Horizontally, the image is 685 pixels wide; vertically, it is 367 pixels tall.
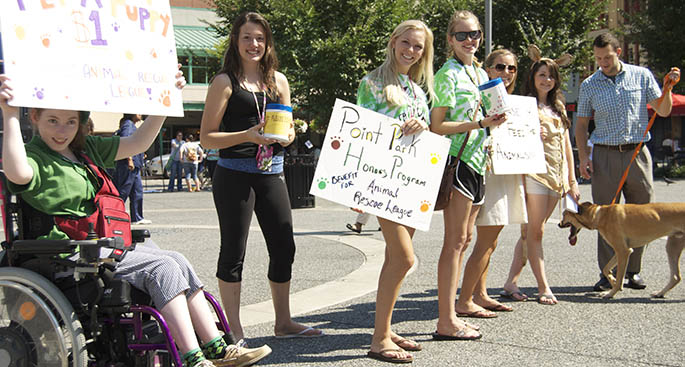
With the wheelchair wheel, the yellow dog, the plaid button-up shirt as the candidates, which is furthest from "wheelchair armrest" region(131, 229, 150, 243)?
the plaid button-up shirt

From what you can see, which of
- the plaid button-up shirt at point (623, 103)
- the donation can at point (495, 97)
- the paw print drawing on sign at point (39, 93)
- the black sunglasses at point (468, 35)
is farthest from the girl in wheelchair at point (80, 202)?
the plaid button-up shirt at point (623, 103)

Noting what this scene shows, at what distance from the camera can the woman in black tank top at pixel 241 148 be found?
4414mm

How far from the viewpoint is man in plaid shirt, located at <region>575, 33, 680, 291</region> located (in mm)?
6445

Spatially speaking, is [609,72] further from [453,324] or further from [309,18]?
[309,18]

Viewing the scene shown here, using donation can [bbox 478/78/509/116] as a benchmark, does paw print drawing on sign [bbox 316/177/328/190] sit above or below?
below

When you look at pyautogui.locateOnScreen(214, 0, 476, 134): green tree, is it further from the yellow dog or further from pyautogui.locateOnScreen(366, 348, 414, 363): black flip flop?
pyautogui.locateOnScreen(366, 348, 414, 363): black flip flop

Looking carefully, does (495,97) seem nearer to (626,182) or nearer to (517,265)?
(517,265)

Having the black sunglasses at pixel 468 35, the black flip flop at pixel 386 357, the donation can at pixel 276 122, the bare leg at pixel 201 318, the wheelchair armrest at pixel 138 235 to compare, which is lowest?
the black flip flop at pixel 386 357

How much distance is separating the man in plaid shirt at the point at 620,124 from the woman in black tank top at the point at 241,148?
3.29 meters

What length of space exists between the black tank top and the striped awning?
3603 cm

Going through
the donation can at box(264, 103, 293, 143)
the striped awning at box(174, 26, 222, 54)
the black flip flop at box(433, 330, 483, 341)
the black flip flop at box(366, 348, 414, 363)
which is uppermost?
the striped awning at box(174, 26, 222, 54)

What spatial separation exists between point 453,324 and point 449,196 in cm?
86

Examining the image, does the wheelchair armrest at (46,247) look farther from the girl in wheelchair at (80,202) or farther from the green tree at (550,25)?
the green tree at (550,25)

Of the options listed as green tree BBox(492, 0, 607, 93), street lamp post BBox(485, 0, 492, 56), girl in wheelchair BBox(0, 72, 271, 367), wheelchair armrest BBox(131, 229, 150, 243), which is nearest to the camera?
girl in wheelchair BBox(0, 72, 271, 367)
